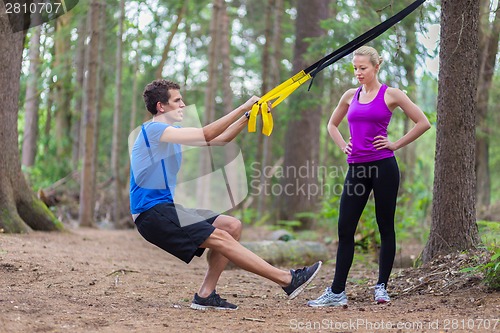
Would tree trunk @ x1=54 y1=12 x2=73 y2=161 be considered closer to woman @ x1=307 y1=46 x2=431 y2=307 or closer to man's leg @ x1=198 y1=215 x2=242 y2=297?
man's leg @ x1=198 y1=215 x2=242 y2=297

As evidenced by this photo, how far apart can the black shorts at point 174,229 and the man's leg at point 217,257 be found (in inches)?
8.3

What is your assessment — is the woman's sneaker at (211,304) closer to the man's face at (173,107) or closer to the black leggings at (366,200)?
the black leggings at (366,200)

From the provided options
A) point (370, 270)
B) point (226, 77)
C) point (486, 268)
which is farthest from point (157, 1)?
point (486, 268)

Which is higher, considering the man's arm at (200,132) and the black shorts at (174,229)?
the man's arm at (200,132)

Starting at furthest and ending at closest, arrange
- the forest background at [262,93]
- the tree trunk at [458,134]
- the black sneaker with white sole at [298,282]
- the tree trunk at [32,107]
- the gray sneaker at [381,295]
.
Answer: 1. the tree trunk at [32,107]
2. the forest background at [262,93]
3. the tree trunk at [458,134]
4. the gray sneaker at [381,295]
5. the black sneaker with white sole at [298,282]

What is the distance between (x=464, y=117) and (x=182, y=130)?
9.20 ft

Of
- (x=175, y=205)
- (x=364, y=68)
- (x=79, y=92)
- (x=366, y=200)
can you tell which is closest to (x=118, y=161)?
(x=79, y=92)

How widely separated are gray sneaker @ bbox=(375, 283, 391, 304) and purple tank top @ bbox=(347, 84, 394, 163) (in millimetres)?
1116

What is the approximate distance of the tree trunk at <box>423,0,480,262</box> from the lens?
6031 mm

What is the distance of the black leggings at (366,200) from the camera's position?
208 inches

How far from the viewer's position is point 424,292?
5.65m

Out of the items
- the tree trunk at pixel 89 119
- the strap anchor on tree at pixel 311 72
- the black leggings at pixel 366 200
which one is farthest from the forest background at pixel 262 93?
the black leggings at pixel 366 200

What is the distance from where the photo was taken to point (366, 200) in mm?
5434

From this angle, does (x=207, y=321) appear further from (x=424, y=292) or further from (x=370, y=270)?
(x=370, y=270)
